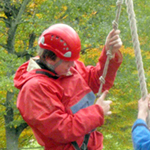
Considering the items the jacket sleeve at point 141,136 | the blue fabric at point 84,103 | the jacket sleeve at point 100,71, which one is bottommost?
the jacket sleeve at point 141,136

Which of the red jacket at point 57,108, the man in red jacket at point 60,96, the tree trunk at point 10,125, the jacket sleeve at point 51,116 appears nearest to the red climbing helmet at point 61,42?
the man in red jacket at point 60,96

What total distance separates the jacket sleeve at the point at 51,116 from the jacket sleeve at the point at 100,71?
Result: 47 cm

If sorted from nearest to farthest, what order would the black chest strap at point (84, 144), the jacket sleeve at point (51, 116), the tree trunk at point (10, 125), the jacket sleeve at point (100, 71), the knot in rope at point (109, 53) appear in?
the jacket sleeve at point (51, 116) < the black chest strap at point (84, 144) < the knot in rope at point (109, 53) < the jacket sleeve at point (100, 71) < the tree trunk at point (10, 125)

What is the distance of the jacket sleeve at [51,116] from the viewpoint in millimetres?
1640

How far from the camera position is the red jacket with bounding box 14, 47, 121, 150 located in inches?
64.9

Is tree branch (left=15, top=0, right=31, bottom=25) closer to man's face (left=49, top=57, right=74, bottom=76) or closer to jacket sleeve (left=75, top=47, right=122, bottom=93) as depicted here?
jacket sleeve (left=75, top=47, right=122, bottom=93)

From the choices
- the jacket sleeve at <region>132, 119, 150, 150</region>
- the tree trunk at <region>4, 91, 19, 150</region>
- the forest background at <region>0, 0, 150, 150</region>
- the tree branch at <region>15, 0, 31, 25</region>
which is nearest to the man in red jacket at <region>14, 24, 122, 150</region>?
the jacket sleeve at <region>132, 119, 150, 150</region>

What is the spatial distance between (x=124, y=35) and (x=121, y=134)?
114 inches

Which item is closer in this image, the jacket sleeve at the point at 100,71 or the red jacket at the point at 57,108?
the red jacket at the point at 57,108

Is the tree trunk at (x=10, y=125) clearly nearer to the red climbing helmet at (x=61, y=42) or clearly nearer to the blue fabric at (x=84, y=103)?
the blue fabric at (x=84, y=103)

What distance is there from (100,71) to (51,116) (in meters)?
0.68

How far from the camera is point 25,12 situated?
9.12 m

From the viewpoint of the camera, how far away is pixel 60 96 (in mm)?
1807

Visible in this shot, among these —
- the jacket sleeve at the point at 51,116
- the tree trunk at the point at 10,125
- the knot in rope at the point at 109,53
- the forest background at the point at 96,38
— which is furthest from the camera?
the tree trunk at the point at 10,125
